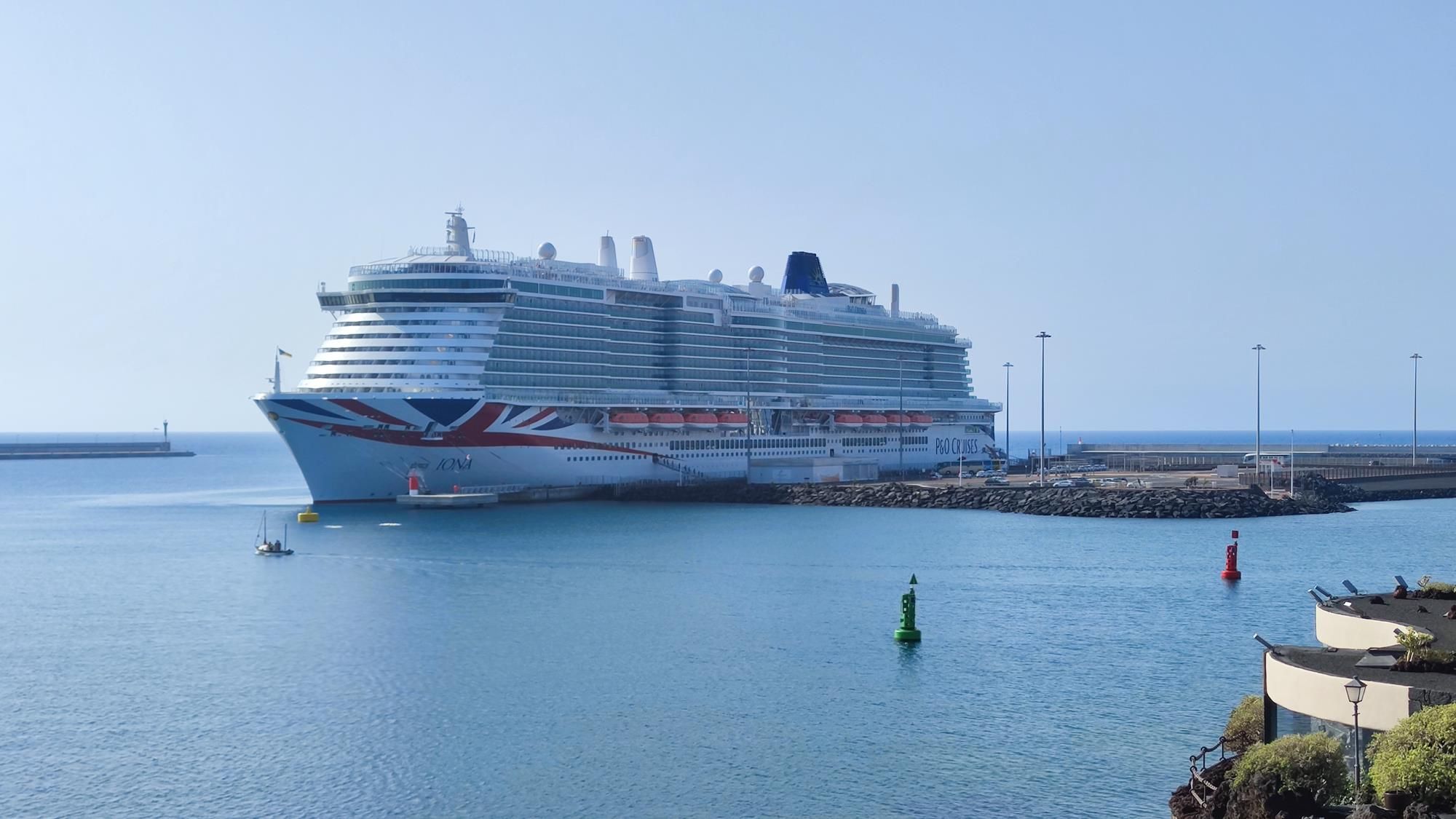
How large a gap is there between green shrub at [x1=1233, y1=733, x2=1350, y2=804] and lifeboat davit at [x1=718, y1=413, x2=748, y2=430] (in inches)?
2678

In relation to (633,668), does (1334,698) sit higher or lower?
higher

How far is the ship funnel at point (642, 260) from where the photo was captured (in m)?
86.9

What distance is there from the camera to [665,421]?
3145 inches

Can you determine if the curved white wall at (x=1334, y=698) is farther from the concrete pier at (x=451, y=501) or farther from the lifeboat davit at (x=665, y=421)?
the lifeboat davit at (x=665, y=421)

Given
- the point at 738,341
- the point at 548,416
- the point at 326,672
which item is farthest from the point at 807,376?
the point at 326,672

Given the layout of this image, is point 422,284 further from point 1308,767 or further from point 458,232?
point 1308,767

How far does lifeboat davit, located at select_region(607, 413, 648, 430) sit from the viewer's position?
77.1m

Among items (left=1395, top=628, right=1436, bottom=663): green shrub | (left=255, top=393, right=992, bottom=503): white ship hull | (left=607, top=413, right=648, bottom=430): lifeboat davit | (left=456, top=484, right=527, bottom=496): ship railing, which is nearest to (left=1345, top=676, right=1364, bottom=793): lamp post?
(left=1395, top=628, right=1436, bottom=663): green shrub

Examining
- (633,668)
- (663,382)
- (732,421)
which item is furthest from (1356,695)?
(732,421)

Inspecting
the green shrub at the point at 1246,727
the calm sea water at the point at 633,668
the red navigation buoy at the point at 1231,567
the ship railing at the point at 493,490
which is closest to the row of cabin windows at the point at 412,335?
the ship railing at the point at 493,490

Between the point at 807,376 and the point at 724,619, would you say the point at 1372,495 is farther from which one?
the point at 724,619

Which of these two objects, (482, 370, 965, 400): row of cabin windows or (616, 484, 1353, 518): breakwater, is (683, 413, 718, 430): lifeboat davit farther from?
(616, 484, 1353, 518): breakwater

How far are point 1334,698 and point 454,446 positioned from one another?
55.8m

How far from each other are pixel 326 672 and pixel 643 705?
7.74 meters
